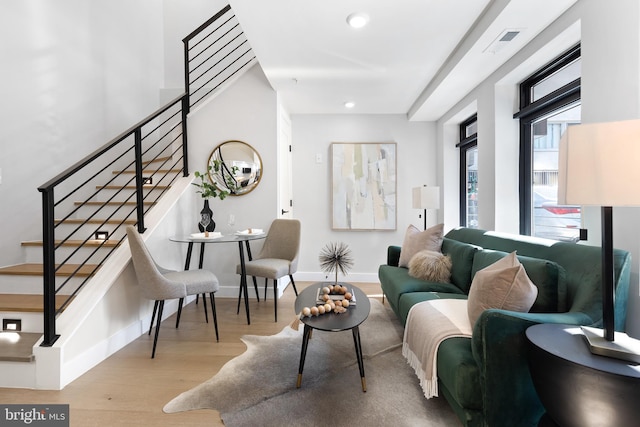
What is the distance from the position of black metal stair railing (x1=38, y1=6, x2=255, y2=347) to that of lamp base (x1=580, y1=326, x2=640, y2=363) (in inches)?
105

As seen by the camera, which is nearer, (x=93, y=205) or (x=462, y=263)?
(x=462, y=263)

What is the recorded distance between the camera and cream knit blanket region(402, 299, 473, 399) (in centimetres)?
160

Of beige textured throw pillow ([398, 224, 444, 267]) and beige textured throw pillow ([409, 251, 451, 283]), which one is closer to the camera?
beige textured throw pillow ([409, 251, 451, 283])

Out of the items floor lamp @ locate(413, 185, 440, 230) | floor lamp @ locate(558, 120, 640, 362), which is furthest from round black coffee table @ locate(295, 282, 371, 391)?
floor lamp @ locate(413, 185, 440, 230)

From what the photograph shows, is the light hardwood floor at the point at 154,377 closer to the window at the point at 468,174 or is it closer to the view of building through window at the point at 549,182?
the view of building through window at the point at 549,182

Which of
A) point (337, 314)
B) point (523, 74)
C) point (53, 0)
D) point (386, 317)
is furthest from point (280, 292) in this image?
point (53, 0)

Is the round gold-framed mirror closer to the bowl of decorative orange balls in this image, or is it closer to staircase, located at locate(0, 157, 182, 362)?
staircase, located at locate(0, 157, 182, 362)

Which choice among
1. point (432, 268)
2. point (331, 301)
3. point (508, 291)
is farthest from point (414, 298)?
point (508, 291)

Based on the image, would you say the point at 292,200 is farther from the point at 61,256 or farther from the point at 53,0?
the point at 53,0

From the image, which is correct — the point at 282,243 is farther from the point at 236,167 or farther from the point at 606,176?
the point at 606,176

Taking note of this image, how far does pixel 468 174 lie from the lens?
4.40 meters

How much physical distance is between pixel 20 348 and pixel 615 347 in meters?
3.17

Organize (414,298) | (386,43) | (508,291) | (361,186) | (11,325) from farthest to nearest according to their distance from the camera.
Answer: (361,186)
(386,43)
(414,298)
(11,325)
(508,291)

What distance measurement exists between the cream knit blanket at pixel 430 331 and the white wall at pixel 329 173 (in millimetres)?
2629
